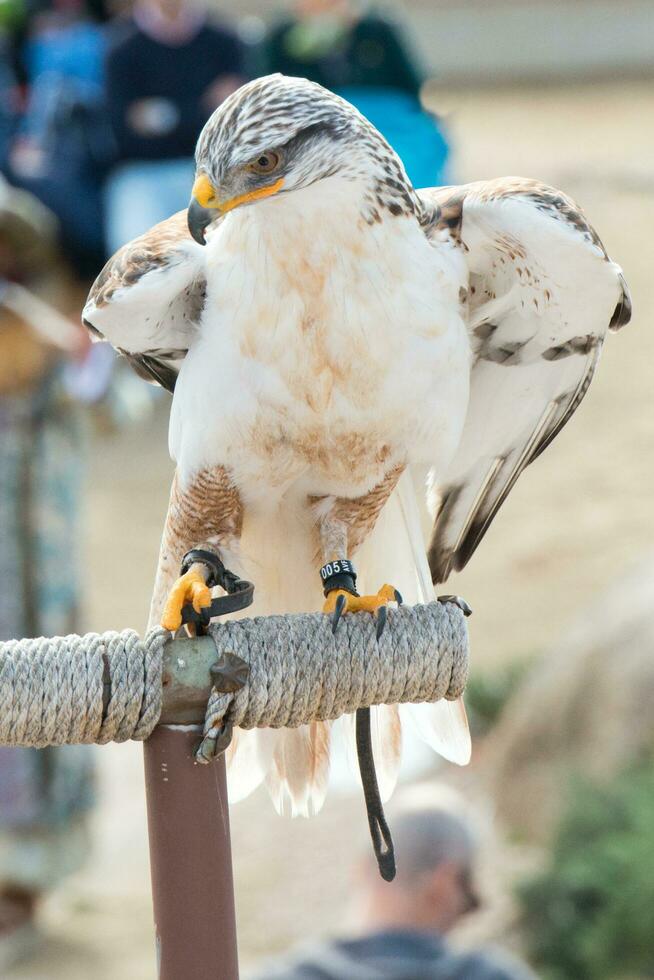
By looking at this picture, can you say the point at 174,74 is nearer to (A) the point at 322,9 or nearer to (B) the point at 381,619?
(A) the point at 322,9

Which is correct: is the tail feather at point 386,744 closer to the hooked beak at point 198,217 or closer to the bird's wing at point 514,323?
the bird's wing at point 514,323

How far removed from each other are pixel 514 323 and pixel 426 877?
62.0 inches

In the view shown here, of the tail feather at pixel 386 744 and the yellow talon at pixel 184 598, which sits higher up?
the yellow talon at pixel 184 598

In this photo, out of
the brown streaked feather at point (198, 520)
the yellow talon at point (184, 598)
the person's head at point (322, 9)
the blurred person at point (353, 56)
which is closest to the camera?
the yellow talon at point (184, 598)

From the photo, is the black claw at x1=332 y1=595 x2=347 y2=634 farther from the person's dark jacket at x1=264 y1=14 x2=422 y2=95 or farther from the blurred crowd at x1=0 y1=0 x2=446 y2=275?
the person's dark jacket at x1=264 y1=14 x2=422 y2=95

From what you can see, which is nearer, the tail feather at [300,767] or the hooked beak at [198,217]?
the hooked beak at [198,217]

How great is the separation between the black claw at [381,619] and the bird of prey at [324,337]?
0.04ft

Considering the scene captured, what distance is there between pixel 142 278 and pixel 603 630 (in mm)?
3951

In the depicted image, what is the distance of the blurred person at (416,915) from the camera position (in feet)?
11.9

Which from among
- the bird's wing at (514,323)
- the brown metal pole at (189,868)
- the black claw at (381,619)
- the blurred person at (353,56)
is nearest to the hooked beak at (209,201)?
the bird's wing at (514,323)

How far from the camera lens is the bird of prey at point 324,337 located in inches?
99.7

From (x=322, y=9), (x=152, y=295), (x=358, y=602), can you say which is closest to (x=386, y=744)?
(x=358, y=602)

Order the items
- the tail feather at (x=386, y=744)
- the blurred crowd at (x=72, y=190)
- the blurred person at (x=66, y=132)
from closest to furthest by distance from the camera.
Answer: the tail feather at (x=386, y=744)
the blurred crowd at (x=72, y=190)
the blurred person at (x=66, y=132)

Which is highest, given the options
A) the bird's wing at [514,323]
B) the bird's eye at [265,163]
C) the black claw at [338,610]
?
the bird's eye at [265,163]
